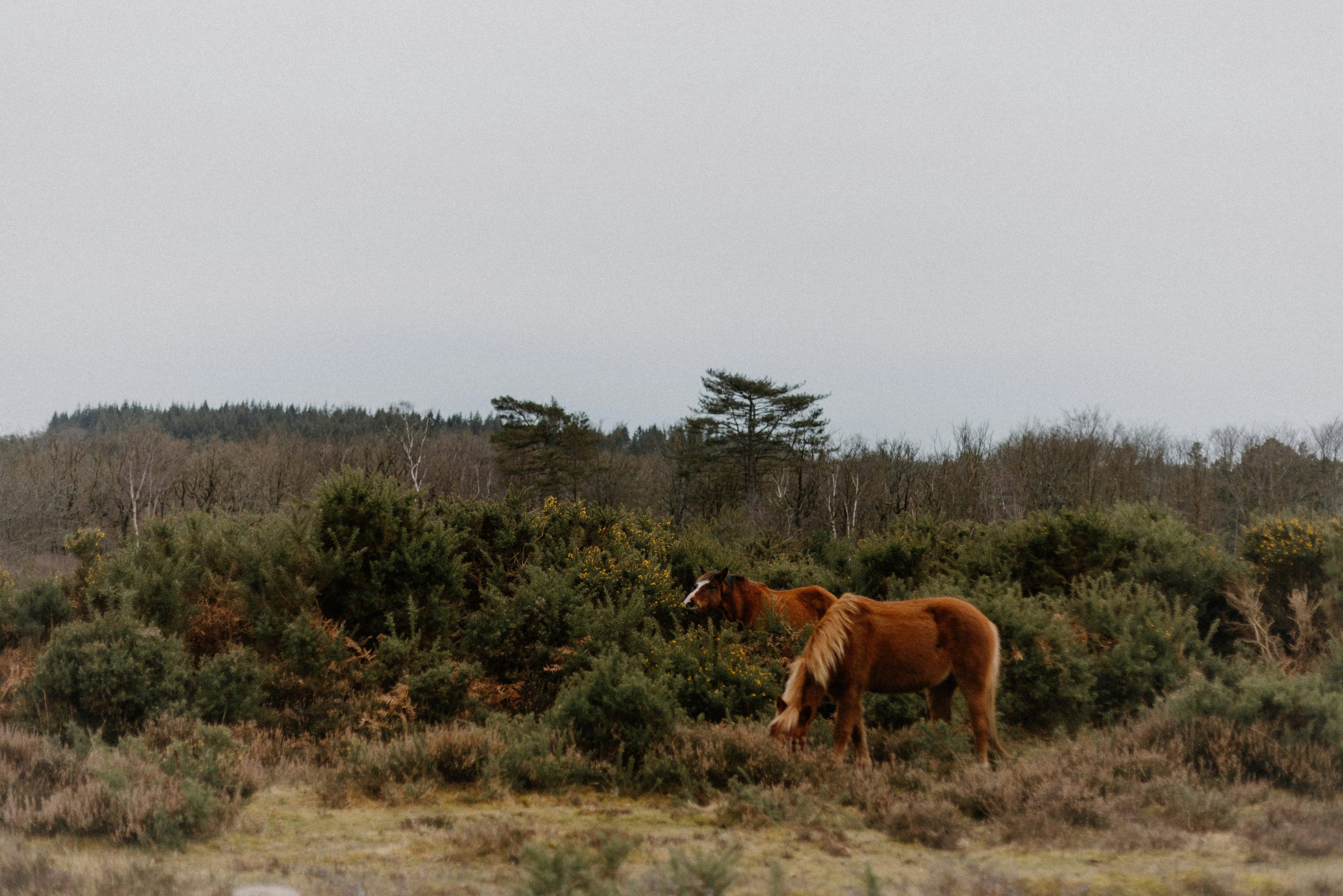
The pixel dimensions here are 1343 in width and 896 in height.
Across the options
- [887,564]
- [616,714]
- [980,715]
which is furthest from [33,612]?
[887,564]

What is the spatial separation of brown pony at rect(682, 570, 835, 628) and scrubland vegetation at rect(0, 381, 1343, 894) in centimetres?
46

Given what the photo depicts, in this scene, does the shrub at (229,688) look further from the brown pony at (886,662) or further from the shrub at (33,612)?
the brown pony at (886,662)

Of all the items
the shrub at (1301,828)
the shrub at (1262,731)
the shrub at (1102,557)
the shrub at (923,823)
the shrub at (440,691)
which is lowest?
the shrub at (440,691)

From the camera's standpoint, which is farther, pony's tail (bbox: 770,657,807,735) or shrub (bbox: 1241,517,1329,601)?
shrub (bbox: 1241,517,1329,601)

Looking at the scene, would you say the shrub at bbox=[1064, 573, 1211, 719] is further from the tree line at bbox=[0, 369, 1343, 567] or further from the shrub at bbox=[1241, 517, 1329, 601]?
A: the tree line at bbox=[0, 369, 1343, 567]

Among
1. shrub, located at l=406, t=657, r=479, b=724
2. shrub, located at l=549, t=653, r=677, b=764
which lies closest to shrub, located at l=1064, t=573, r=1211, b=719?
shrub, located at l=549, t=653, r=677, b=764

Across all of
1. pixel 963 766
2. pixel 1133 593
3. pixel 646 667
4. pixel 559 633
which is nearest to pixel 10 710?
pixel 559 633

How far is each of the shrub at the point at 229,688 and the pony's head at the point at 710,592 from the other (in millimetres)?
4899

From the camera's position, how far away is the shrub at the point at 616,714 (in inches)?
290

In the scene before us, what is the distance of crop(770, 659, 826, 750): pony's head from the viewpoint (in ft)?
22.4

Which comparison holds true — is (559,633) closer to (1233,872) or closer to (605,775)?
(605,775)

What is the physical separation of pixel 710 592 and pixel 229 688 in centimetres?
542

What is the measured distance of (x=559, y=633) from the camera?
428 inches

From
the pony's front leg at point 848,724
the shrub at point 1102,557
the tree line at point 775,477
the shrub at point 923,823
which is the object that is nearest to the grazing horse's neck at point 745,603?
the shrub at point 1102,557
